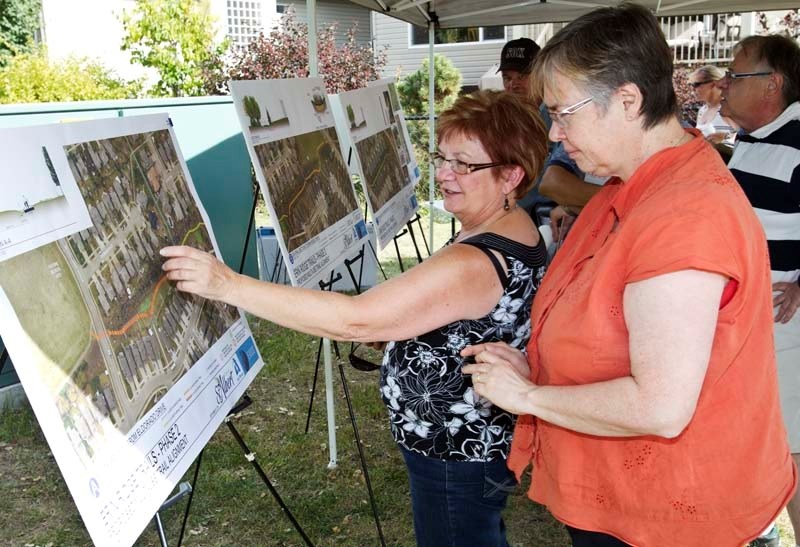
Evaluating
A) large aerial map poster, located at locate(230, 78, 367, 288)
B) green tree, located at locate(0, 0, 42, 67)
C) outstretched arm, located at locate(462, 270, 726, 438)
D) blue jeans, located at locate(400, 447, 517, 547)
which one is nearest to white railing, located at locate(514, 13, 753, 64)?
green tree, located at locate(0, 0, 42, 67)

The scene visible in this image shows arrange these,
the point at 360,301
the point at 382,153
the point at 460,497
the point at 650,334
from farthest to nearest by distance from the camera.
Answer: the point at 382,153 < the point at 460,497 < the point at 360,301 < the point at 650,334

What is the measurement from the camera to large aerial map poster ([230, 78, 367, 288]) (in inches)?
102

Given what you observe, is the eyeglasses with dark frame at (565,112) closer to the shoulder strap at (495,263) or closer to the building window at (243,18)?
the shoulder strap at (495,263)

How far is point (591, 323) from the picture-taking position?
1.38 metres

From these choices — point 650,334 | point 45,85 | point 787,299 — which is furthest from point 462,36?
point 650,334

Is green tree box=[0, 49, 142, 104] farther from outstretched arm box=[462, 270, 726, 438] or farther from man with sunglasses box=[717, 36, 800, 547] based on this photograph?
outstretched arm box=[462, 270, 726, 438]

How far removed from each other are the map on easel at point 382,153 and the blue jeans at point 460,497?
6.57 feet

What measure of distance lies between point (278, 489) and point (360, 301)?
2.37 meters

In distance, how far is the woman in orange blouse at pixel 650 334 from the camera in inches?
48.8

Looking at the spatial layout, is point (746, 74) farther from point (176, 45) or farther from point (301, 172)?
point (176, 45)

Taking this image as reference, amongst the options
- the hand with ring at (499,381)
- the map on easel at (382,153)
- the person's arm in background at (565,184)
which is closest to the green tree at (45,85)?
the map on easel at (382,153)

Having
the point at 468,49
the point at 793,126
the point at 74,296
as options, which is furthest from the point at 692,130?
the point at 468,49

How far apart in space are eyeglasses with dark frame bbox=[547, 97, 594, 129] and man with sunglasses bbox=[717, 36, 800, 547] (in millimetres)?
1544

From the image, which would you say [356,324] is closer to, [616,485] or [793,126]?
[616,485]
